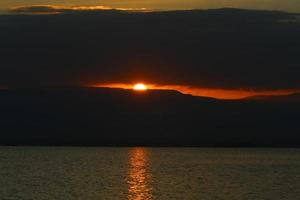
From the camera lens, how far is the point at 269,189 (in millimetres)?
106750

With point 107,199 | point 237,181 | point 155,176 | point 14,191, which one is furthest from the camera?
point 155,176

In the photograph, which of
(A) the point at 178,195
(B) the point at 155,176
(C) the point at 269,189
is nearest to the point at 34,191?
(A) the point at 178,195

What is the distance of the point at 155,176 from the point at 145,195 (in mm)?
37164

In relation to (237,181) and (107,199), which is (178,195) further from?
(237,181)

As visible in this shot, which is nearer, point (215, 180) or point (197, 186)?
point (197, 186)

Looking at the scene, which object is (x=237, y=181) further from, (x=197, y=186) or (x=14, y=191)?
(x=14, y=191)

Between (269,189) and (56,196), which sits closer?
(56,196)

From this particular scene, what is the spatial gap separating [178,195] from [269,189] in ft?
51.7

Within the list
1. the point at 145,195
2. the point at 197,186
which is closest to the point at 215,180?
the point at 197,186

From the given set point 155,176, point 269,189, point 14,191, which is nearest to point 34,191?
point 14,191

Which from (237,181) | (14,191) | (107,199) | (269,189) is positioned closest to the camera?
(107,199)

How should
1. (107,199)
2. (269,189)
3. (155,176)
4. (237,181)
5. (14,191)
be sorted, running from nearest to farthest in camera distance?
(107,199) < (14,191) < (269,189) < (237,181) < (155,176)

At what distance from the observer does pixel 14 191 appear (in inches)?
3858

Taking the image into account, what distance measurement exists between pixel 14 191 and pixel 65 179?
2497cm
